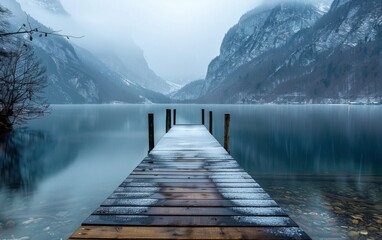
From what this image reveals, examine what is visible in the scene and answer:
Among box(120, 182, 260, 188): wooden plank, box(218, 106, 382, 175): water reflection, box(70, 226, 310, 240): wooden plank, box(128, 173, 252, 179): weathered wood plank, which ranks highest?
box(70, 226, 310, 240): wooden plank

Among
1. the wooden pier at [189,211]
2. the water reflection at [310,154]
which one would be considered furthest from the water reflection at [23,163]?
the water reflection at [310,154]

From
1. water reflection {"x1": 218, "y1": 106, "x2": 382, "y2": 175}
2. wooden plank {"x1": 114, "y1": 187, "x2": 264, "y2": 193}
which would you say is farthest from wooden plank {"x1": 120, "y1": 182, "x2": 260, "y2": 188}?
water reflection {"x1": 218, "y1": 106, "x2": 382, "y2": 175}

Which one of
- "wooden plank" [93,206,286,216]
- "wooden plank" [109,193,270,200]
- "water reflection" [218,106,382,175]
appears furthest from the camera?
"water reflection" [218,106,382,175]

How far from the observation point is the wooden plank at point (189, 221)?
488 cm

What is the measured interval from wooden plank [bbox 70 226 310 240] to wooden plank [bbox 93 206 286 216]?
606 millimetres

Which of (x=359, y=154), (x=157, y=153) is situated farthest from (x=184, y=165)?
(x=359, y=154)

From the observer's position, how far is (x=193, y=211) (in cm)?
556

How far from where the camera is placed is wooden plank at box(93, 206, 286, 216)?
536 centimetres

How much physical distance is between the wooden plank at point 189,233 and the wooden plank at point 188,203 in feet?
3.59

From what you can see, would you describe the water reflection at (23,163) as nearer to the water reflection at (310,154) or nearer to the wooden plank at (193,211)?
the wooden plank at (193,211)

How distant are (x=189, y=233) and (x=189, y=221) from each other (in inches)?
18.0

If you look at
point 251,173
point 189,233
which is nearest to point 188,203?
point 189,233

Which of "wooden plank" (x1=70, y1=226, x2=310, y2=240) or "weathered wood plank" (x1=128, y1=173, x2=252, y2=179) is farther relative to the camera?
"weathered wood plank" (x1=128, y1=173, x2=252, y2=179)

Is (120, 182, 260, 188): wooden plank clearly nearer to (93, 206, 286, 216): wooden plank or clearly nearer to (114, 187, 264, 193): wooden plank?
(114, 187, 264, 193): wooden plank
